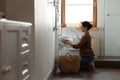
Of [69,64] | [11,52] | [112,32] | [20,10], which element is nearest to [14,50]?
[11,52]

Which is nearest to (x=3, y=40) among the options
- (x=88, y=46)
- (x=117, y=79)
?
(x=117, y=79)

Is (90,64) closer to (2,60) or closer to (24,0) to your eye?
(24,0)

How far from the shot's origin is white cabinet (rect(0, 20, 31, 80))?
145cm

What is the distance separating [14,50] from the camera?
1708mm

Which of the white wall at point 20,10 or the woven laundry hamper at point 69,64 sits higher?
the white wall at point 20,10

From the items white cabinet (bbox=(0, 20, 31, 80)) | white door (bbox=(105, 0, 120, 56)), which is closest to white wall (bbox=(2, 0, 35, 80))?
white cabinet (bbox=(0, 20, 31, 80))

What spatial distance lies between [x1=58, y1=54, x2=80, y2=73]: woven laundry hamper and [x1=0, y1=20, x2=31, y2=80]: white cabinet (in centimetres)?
297

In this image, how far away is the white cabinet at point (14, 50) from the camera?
1.45m

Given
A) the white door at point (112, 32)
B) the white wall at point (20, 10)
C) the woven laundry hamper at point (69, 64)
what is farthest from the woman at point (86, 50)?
the white wall at point (20, 10)

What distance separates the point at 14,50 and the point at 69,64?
3.51 m

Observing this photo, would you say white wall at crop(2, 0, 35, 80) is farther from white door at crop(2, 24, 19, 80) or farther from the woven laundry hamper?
the woven laundry hamper

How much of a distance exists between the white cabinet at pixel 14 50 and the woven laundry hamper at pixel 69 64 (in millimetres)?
2973

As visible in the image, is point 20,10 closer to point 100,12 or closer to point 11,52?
point 11,52

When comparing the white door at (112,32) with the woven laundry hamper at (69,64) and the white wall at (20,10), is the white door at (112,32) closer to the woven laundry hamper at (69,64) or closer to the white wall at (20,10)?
the woven laundry hamper at (69,64)
